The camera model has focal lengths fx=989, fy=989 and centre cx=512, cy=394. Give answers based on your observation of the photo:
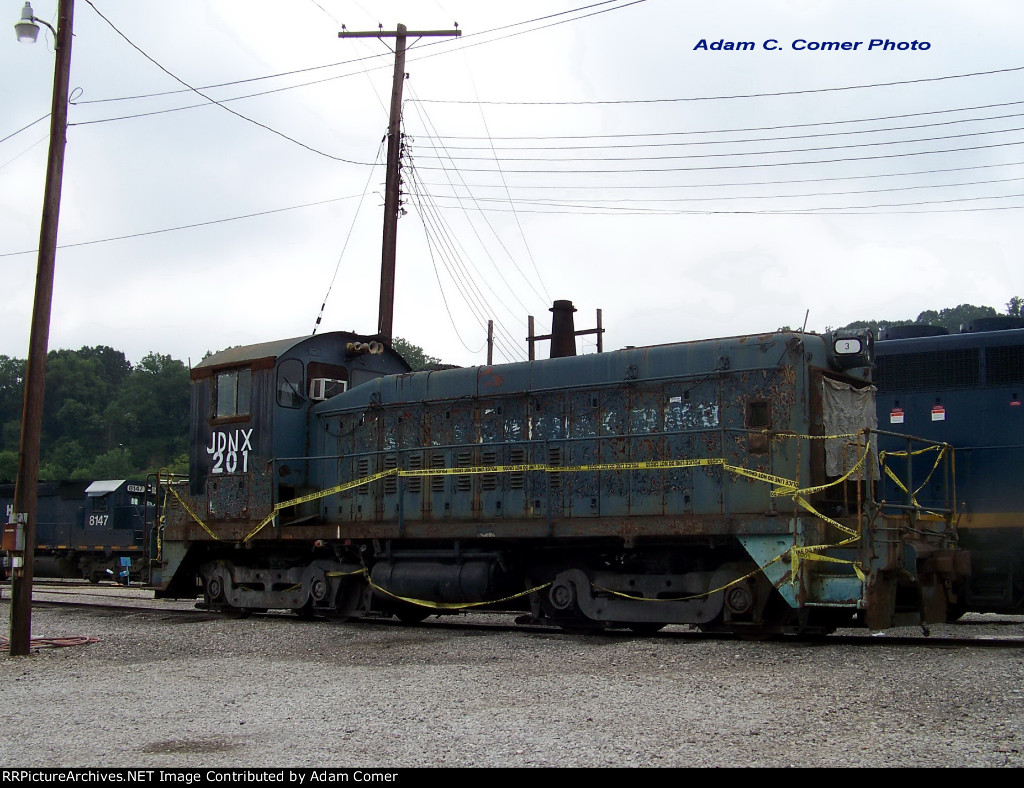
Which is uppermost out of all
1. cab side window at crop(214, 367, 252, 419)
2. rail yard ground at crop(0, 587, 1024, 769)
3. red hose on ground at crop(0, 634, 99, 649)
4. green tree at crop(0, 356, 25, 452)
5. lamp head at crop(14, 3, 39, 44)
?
green tree at crop(0, 356, 25, 452)

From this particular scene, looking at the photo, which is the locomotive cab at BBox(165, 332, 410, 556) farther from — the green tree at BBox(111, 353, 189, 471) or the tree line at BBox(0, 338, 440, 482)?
the green tree at BBox(111, 353, 189, 471)

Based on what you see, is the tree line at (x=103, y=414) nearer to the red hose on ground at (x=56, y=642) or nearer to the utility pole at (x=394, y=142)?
the utility pole at (x=394, y=142)

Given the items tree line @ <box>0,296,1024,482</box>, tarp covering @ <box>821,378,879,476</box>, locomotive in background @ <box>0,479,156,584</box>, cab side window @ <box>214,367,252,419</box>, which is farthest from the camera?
tree line @ <box>0,296,1024,482</box>

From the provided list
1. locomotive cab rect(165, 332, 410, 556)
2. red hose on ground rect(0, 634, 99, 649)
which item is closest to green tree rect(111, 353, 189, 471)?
locomotive cab rect(165, 332, 410, 556)

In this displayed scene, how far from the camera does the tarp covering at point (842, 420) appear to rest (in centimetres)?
1042

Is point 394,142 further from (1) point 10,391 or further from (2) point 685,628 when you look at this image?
(1) point 10,391

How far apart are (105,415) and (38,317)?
91163mm

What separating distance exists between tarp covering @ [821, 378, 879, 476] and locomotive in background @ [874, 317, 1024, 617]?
1.20 metres

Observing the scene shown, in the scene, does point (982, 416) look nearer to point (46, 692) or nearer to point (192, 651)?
point (192, 651)

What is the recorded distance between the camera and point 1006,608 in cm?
1213

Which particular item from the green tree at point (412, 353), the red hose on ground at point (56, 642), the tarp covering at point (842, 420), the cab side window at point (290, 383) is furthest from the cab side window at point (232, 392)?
the green tree at point (412, 353)

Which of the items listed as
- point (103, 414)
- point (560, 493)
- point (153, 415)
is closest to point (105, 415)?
point (103, 414)

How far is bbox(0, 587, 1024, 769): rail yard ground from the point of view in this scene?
525cm

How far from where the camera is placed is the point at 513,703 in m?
6.86
